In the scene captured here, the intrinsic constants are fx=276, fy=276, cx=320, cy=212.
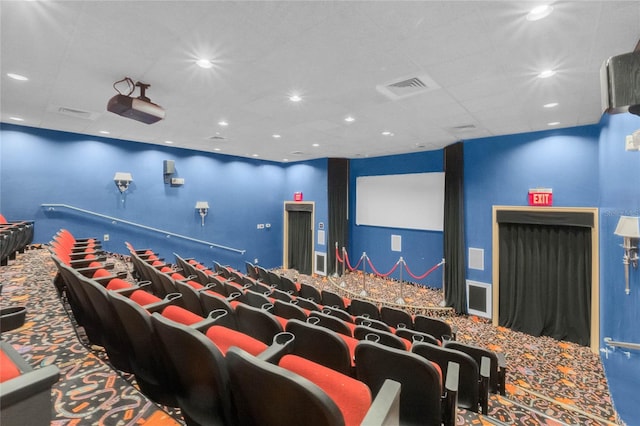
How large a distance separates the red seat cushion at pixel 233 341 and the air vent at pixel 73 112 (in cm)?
539

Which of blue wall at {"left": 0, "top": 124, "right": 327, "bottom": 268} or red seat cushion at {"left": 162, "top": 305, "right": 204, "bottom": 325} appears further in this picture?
blue wall at {"left": 0, "top": 124, "right": 327, "bottom": 268}

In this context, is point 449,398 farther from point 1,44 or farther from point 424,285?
point 424,285

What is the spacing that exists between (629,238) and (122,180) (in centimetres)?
952

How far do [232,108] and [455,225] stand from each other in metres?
5.61

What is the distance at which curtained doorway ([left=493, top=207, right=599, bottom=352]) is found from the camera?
518cm

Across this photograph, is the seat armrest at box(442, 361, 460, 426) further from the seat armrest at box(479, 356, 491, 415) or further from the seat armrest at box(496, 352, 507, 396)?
the seat armrest at box(496, 352, 507, 396)

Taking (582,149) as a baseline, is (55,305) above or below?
below

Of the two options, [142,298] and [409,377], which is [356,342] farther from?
[142,298]

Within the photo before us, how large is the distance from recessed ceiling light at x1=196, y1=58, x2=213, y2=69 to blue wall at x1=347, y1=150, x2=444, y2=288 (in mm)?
6640

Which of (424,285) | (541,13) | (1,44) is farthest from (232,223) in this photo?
(541,13)

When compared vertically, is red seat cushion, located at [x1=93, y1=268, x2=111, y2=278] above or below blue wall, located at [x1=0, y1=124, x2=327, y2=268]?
below

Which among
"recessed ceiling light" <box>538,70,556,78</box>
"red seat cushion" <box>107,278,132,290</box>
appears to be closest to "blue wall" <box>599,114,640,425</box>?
"recessed ceiling light" <box>538,70,556,78</box>

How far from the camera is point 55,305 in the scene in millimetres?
3010

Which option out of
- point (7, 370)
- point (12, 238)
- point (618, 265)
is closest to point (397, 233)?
point (618, 265)
